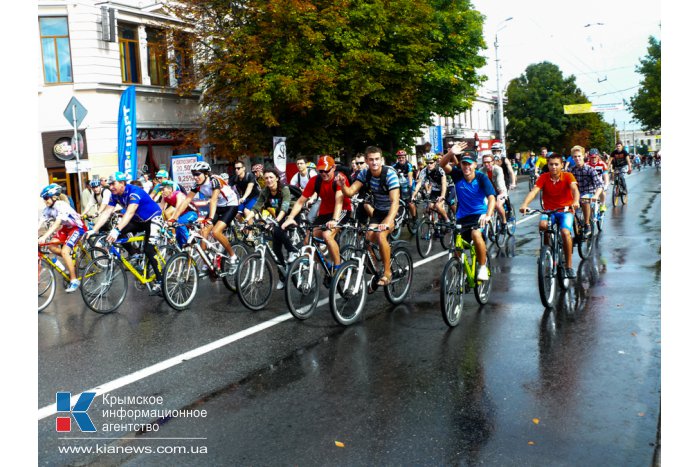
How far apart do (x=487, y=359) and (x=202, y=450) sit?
110 inches

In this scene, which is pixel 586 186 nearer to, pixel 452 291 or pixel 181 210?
pixel 452 291

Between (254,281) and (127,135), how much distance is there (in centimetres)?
1649

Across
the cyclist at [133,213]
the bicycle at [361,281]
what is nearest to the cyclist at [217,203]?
the cyclist at [133,213]

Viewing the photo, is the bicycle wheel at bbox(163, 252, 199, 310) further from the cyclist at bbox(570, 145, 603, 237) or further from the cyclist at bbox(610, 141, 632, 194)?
the cyclist at bbox(610, 141, 632, 194)

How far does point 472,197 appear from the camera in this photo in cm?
810

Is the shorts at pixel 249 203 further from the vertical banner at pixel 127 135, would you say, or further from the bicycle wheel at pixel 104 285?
the vertical banner at pixel 127 135

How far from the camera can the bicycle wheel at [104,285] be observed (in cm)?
894

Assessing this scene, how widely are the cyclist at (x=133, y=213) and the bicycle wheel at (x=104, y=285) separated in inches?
16.3

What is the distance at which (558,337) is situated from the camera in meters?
6.75

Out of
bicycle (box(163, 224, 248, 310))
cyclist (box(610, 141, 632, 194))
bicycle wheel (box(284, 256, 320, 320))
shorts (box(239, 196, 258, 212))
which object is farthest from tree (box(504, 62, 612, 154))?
bicycle wheel (box(284, 256, 320, 320))

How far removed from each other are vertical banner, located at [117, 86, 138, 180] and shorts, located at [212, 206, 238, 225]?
13375mm

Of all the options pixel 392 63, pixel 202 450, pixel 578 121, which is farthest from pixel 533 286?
pixel 578 121

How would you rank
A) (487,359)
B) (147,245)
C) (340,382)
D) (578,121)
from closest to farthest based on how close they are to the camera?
(340,382), (487,359), (147,245), (578,121)

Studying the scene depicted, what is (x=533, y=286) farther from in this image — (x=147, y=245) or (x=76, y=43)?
(x=76, y=43)
